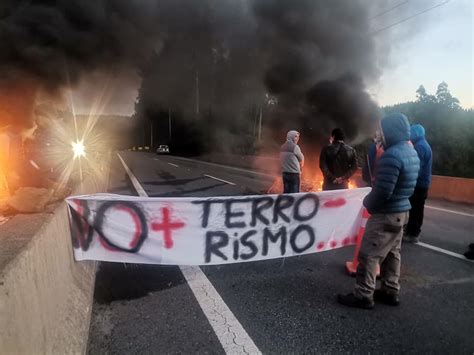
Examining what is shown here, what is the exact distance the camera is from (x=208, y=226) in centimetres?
352

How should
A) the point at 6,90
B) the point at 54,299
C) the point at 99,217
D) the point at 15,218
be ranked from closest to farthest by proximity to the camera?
the point at 54,299, the point at 15,218, the point at 99,217, the point at 6,90

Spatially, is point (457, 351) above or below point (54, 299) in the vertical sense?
below

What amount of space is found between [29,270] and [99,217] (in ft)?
4.88

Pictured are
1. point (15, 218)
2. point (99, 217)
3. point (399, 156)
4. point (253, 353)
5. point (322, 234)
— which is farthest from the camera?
point (322, 234)

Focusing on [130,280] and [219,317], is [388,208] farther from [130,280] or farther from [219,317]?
[130,280]

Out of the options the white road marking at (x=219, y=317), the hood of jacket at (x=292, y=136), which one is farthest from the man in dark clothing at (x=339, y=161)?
the white road marking at (x=219, y=317)

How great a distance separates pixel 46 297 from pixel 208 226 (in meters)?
1.82

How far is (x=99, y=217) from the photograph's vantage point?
10.3 ft

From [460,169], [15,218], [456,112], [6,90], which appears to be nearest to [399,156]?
[15,218]

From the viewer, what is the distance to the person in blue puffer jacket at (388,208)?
9.57 ft

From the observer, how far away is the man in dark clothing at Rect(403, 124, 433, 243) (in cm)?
499

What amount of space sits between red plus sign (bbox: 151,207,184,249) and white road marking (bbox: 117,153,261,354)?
20.2 inches

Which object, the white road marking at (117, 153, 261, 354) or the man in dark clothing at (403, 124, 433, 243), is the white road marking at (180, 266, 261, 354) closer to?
the white road marking at (117, 153, 261, 354)

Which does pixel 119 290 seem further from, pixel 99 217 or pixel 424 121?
pixel 424 121
